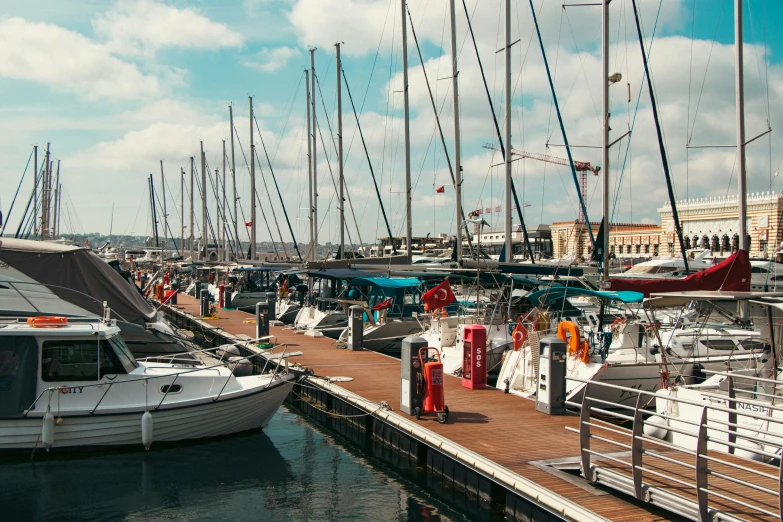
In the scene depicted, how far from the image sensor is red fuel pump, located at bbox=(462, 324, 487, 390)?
16.4m

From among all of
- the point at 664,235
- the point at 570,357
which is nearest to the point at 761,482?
the point at 570,357

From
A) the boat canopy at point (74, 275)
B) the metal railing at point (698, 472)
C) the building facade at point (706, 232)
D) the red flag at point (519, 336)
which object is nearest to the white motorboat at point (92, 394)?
the boat canopy at point (74, 275)

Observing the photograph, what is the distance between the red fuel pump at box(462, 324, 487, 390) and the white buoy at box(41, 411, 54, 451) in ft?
29.3

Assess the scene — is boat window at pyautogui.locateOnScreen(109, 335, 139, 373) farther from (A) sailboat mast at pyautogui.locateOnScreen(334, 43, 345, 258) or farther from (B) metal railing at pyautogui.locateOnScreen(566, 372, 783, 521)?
(A) sailboat mast at pyautogui.locateOnScreen(334, 43, 345, 258)

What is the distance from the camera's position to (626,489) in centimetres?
898

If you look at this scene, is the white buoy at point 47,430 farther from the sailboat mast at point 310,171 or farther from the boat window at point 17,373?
the sailboat mast at point 310,171

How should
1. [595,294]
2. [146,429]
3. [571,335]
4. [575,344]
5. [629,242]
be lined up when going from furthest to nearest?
[629,242] → [595,294] → [571,335] → [575,344] → [146,429]

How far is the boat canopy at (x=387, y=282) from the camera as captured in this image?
28281 millimetres

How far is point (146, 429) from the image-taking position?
45.8 feet

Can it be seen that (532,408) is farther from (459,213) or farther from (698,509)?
(459,213)

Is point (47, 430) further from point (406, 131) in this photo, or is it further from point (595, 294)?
point (406, 131)

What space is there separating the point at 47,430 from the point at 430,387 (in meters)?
7.49

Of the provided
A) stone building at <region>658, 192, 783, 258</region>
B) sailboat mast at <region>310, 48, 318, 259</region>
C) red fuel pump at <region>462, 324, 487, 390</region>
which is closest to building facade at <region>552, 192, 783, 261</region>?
stone building at <region>658, 192, 783, 258</region>

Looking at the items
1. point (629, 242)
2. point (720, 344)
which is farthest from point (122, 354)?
point (629, 242)
